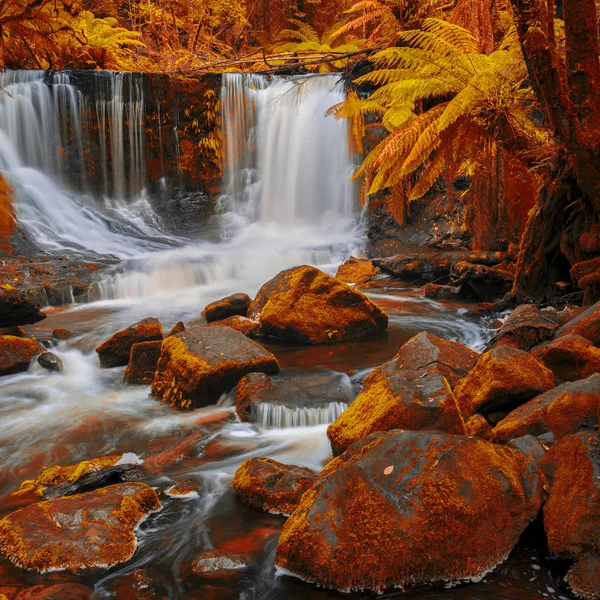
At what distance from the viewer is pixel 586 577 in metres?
2.35

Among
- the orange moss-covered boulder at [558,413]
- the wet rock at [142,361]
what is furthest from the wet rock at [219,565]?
the wet rock at [142,361]

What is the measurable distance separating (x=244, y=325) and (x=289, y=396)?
7.75 ft

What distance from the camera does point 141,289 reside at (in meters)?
10.3

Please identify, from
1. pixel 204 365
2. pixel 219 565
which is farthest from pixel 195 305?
pixel 219 565

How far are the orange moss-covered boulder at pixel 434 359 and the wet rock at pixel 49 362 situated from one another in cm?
366

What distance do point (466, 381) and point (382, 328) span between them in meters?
3.31

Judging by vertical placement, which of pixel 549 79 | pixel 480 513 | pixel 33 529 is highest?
pixel 549 79

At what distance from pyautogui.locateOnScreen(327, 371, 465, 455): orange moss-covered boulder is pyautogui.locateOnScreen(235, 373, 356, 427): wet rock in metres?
1.08

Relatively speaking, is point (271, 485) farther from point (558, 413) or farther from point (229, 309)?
point (229, 309)

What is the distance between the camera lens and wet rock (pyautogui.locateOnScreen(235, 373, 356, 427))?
187 inches

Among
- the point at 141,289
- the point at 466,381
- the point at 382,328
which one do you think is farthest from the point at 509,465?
the point at 141,289

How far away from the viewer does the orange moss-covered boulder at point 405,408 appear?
10.6 ft

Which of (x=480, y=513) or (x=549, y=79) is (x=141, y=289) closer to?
(x=549, y=79)

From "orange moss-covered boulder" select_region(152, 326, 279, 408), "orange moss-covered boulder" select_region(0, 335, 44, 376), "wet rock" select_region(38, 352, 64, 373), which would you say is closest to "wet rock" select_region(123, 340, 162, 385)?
"orange moss-covered boulder" select_region(152, 326, 279, 408)
